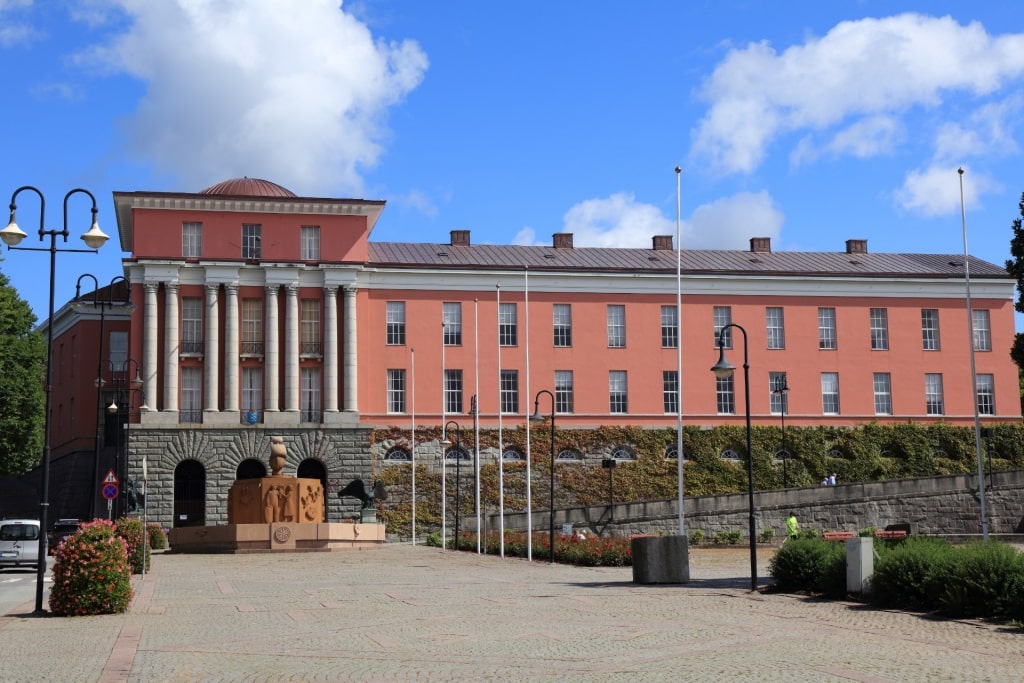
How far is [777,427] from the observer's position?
72188mm

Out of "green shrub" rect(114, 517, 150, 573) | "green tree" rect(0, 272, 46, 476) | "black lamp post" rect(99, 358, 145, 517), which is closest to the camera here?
"green shrub" rect(114, 517, 150, 573)

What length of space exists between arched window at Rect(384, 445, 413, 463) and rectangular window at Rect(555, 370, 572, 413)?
878 centimetres

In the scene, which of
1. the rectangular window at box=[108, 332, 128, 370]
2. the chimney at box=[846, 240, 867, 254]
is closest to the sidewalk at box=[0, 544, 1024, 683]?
the rectangular window at box=[108, 332, 128, 370]

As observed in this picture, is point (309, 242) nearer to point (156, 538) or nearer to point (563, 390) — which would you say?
point (563, 390)

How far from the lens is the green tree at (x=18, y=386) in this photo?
64.1 metres

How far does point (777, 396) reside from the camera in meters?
73.2

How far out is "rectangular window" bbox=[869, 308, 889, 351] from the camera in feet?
246

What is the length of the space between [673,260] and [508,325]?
40.2 ft

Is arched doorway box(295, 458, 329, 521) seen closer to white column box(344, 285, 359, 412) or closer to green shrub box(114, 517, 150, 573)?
white column box(344, 285, 359, 412)

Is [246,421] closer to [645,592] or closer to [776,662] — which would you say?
[645,592]

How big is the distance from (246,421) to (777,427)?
29.3 metres

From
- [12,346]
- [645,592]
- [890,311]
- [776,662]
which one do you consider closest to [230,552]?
[12,346]

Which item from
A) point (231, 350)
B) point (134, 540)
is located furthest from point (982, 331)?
point (134, 540)

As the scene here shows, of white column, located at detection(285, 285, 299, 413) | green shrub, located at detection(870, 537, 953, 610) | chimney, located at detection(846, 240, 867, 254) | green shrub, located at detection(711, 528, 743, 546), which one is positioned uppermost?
chimney, located at detection(846, 240, 867, 254)
